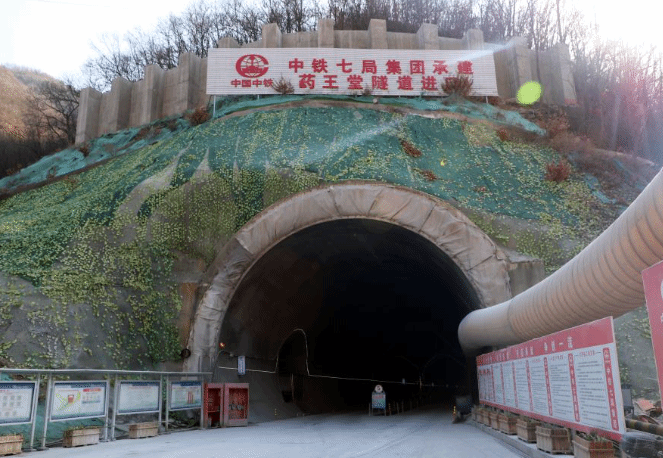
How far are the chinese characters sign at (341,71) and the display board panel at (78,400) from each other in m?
18.0

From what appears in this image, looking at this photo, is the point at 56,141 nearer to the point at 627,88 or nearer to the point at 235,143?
the point at 235,143

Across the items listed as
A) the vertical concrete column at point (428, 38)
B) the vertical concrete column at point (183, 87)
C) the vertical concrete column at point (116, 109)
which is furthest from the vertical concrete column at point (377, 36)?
the vertical concrete column at point (116, 109)

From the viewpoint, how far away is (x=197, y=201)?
67.9 feet

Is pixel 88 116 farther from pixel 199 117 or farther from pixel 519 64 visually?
pixel 519 64

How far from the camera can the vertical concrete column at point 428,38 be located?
2952 cm

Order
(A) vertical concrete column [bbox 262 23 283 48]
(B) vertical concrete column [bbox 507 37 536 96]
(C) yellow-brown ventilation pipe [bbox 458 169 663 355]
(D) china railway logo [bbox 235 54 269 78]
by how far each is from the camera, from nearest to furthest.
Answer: (C) yellow-brown ventilation pipe [bbox 458 169 663 355]
(D) china railway logo [bbox 235 54 269 78]
(A) vertical concrete column [bbox 262 23 283 48]
(B) vertical concrete column [bbox 507 37 536 96]

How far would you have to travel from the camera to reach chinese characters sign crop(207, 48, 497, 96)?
90.9ft

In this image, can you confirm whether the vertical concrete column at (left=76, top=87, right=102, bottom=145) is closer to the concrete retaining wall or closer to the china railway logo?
the concrete retaining wall

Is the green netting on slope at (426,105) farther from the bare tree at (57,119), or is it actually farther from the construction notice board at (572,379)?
the bare tree at (57,119)

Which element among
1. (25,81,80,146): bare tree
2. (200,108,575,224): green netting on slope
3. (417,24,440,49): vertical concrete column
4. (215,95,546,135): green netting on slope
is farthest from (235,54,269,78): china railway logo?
(25,81,80,146): bare tree

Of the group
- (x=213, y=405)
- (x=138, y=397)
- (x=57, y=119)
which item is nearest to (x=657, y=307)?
(x=138, y=397)

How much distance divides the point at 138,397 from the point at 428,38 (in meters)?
23.2

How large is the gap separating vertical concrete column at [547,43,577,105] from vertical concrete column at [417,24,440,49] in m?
6.36

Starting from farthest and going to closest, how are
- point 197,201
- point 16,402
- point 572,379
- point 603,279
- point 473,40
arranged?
point 473,40, point 197,201, point 16,402, point 572,379, point 603,279
